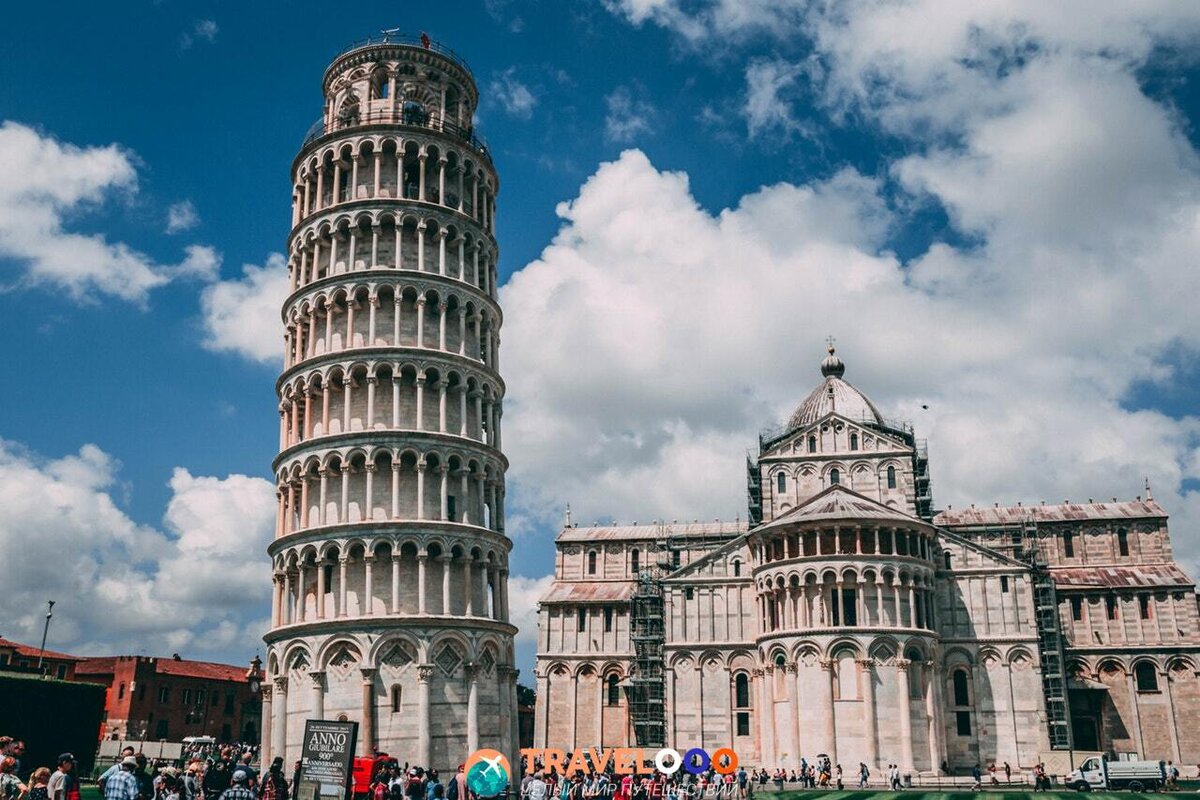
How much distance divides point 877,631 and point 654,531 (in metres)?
29.7

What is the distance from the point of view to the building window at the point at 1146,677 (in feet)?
218

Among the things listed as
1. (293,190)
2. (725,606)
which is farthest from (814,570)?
(293,190)

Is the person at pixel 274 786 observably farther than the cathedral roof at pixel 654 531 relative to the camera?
No

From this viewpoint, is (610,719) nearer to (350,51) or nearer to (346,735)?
(350,51)

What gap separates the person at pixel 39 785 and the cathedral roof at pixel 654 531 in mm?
65866

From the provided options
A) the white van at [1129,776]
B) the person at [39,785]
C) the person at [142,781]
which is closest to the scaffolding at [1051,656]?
the white van at [1129,776]

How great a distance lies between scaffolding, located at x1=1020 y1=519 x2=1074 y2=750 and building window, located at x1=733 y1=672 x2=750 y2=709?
1654 cm

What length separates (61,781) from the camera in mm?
17391

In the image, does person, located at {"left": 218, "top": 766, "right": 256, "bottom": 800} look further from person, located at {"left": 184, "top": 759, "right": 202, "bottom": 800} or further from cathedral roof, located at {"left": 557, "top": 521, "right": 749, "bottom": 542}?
cathedral roof, located at {"left": 557, "top": 521, "right": 749, "bottom": 542}

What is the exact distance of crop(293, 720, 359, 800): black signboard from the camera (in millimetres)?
18844

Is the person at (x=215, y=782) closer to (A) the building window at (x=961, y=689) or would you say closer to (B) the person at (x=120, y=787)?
(B) the person at (x=120, y=787)

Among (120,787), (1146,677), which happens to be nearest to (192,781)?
(120,787)

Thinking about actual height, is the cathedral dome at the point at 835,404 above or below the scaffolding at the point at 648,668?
above

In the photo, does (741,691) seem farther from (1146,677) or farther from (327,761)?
(327,761)
